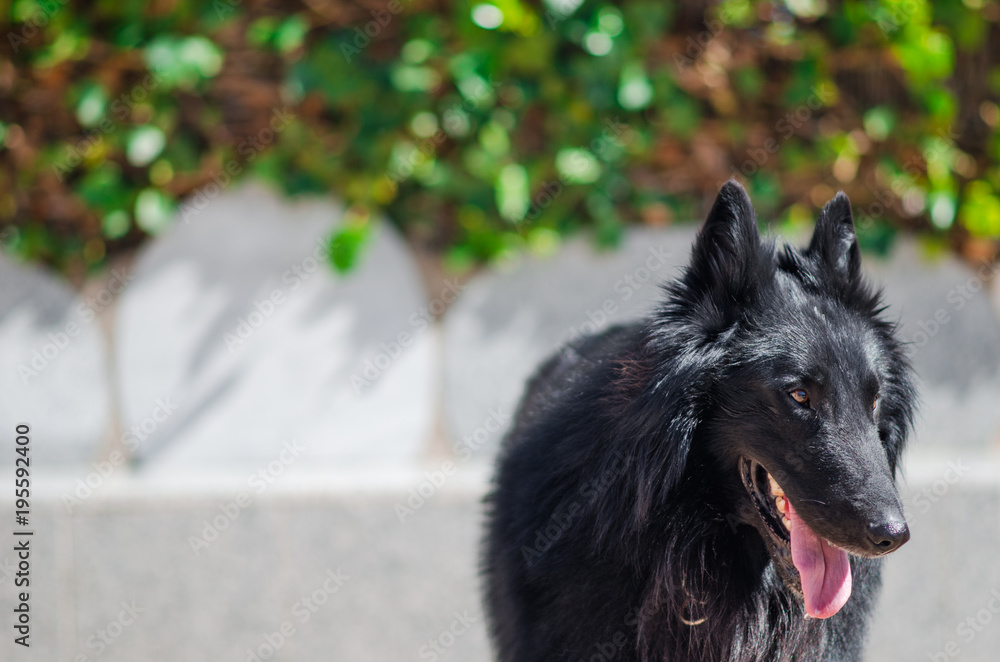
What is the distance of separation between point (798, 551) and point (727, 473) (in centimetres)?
23

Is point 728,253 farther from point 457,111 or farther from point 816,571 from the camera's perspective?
point 457,111

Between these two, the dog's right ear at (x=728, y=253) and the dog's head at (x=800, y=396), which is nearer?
the dog's head at (x=800, y=396)

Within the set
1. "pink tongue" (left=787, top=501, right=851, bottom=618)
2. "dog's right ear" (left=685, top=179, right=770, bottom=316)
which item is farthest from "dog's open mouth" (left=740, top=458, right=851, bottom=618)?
"dog's right ear" (left=685, top=179, right=770, bottom=316)

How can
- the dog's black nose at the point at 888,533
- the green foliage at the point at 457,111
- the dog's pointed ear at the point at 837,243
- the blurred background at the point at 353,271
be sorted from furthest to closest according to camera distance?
the green foliage at the point at 457,111 → the blurred background at the point at 353,271 → the dog's pointed ear at the point at 837,243 → the dog's black nose at the point at 888,533

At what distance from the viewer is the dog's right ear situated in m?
1.84

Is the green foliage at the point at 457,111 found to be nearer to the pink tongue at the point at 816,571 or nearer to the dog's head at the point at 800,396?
the dog's head at the point at 800,396

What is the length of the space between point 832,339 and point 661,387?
1.32 ft

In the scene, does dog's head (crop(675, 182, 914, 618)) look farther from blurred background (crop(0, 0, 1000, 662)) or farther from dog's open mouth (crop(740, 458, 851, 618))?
blurred background (crop(0, 0, 1000, 662))

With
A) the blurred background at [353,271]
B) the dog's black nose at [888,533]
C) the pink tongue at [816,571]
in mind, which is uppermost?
the dog's black nose at [888,533]

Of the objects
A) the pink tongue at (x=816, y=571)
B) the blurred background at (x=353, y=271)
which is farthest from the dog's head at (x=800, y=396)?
the blurred background at (x=353, y=271)

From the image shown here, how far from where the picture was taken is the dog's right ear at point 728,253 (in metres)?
1.84

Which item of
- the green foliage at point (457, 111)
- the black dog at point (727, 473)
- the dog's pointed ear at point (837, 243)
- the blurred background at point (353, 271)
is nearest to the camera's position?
the black dog at point (727, 473)

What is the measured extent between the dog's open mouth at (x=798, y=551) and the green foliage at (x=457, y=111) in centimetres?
219

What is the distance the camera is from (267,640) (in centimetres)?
358
